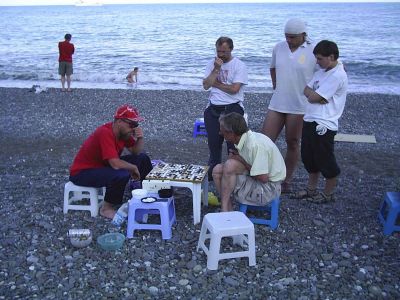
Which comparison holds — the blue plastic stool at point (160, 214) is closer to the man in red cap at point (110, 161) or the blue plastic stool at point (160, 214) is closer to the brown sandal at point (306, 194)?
the man in red cap at point (110, 161)

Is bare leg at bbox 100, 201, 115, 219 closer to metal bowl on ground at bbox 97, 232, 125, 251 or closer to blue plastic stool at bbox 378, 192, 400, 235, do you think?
metal bowl on ground at bbox 97, 232, 125, 251

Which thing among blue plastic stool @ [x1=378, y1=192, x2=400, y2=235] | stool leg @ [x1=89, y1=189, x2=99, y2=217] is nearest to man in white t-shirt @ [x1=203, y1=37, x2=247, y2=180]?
stool leg @ [x1=89, y1=189, x2=99, y2=217]

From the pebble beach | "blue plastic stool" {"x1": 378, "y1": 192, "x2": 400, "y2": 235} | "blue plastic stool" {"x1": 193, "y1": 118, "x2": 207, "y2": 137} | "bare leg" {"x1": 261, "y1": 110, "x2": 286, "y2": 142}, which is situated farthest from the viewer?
"blue plastic stool" {"x1": 193, "y1": 118, "x2": 207, "y2": 137}

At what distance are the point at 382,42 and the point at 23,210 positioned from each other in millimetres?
29277

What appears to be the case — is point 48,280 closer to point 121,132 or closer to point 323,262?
point 121,132

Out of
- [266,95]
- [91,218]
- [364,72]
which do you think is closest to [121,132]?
[91,218]

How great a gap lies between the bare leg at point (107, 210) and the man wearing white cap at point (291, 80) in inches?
73.9

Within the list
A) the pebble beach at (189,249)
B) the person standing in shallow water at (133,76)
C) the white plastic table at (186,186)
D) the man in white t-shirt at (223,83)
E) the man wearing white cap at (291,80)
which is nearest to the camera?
the pebble beach at (189,249)

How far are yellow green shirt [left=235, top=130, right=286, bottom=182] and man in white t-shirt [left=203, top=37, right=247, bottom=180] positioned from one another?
594mm

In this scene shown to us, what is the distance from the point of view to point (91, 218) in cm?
429

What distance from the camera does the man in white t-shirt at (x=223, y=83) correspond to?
14.8ft

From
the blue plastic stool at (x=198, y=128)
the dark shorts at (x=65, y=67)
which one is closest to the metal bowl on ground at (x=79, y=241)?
the blue plastic stool at (x=198, y=128)

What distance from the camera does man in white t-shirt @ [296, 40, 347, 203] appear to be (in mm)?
4012

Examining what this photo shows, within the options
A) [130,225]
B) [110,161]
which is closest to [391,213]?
[130,225]
